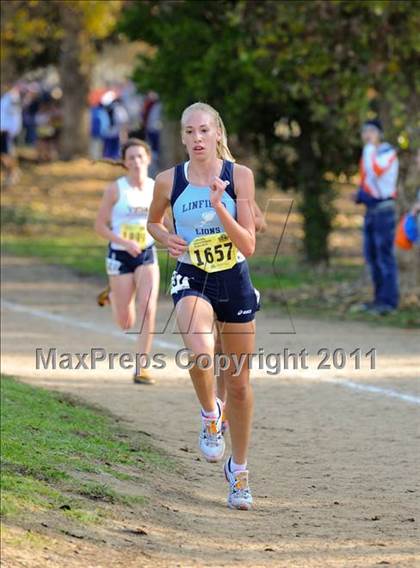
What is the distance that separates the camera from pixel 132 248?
39.2 ft

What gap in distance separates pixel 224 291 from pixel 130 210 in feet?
15.4

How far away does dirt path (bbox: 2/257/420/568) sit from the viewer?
22.0 ft

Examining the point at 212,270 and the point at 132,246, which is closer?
the point at 212,270

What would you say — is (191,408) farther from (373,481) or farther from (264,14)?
(264,14)

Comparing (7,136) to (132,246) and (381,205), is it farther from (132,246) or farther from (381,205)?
(132,246)

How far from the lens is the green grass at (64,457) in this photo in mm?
6938

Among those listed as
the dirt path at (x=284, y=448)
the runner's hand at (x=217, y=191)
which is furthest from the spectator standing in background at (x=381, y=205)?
the runner's hand at (x=217, y=191)

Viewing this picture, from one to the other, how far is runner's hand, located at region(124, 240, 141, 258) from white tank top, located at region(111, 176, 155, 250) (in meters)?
0.13

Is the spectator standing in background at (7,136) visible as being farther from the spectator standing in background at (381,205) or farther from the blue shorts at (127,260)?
the blue shorts at (127,260)

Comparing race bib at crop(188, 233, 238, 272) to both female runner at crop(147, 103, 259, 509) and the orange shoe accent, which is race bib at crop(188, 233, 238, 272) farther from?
the orange shoe accent

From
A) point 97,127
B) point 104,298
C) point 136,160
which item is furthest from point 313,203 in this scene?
point 97,127

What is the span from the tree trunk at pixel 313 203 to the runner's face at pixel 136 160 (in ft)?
28.5
